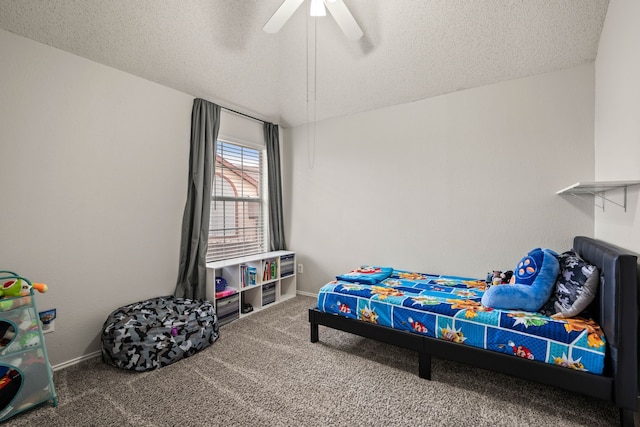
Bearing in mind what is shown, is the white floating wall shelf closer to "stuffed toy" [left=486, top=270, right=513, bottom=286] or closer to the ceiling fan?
"stuffed toy" [left=486, top=270, right=513, bottom=286]

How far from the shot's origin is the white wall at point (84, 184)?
207cm

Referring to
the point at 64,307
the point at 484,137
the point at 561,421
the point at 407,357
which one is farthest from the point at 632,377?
the point at 64,307

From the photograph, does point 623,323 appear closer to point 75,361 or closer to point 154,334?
point 154,334

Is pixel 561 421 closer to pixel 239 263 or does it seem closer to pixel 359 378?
pixel 359 378

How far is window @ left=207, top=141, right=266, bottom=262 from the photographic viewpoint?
3.48 metres

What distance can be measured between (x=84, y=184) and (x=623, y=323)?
3.63 m

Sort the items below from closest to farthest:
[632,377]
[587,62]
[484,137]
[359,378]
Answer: [632,377] < [359,378] < [587,62] < [484,137]

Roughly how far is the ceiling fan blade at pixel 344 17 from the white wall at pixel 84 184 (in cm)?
184

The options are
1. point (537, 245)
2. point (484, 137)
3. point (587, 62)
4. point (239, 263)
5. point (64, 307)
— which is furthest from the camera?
point (239, 263)

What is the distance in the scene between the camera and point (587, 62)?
2.47 metres

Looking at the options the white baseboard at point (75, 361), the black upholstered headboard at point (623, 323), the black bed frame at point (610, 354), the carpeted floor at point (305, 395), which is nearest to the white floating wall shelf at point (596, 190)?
the black bed frame at point (610, 354)

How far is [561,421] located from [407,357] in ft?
3.18

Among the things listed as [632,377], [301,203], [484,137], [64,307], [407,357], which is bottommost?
[407,357]

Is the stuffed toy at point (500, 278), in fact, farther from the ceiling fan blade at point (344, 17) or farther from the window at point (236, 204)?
the window at point (236, 204)
